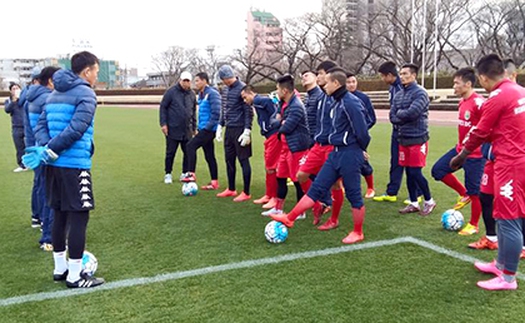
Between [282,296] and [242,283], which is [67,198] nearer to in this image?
[242,283]

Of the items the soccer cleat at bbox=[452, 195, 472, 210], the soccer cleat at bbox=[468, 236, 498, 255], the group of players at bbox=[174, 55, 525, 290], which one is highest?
the group of players at bbox=[174, 55, 525, 290]

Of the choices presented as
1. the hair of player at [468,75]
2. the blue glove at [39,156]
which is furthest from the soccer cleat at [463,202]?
the blue glove at [39,156]

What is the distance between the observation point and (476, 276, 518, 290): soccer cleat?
4.05 metres

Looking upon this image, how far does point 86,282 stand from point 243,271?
1.50 metres

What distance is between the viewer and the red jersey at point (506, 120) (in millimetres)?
3891

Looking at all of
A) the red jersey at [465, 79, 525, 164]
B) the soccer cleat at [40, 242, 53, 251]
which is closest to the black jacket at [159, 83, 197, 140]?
the soccer cleat at [40, 242, 53, 251]

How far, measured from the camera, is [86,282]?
14.1 ft

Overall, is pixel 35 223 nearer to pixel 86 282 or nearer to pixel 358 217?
pixel 86 282

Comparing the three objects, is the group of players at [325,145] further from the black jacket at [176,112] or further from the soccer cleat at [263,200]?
the black jacket at [176,112]

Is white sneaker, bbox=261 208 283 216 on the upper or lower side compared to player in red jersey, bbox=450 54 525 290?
lower

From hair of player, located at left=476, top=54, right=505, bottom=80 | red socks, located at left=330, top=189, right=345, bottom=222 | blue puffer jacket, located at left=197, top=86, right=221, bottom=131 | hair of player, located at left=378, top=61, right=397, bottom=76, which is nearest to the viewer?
hair of player, located at left=476, top=54, right=505, bottom=80

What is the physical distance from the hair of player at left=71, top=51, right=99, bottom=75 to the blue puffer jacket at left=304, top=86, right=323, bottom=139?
10.3 feet

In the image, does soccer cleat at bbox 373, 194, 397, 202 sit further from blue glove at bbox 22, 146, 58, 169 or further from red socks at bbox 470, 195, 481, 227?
blue glove at bbox 22, 146, 58, 169

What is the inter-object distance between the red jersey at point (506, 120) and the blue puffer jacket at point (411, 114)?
7.98 ft
